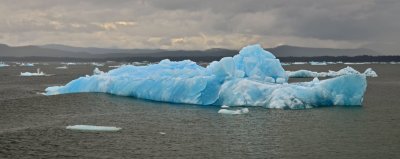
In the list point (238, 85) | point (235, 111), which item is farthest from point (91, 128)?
point (238, 85)

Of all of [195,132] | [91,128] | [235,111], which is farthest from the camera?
[235,111]

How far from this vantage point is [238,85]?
32.8 meters

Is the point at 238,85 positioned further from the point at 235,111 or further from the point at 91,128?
the point at 91,128

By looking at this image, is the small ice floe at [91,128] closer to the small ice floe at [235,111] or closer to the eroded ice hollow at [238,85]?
the small ice floe at [235,111]

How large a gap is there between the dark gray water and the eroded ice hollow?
118 cm

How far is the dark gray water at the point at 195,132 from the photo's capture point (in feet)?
60.9

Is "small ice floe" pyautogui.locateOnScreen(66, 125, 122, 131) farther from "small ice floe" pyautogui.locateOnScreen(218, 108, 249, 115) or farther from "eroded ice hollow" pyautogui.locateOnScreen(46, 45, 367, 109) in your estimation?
"eroded ice hollow" pyautogui.locateOnScreen(46, 45, 367, 109)

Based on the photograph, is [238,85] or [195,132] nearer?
[195,132]

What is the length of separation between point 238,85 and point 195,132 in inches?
415

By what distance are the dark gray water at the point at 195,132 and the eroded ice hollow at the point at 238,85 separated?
1.18m

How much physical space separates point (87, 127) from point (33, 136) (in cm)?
278

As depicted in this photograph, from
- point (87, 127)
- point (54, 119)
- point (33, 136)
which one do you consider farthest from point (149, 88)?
point (33, 136)

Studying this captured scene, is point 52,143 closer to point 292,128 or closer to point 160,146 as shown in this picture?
point 160,146

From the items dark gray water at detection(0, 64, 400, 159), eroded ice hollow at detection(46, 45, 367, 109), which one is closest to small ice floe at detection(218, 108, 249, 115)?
dark gray water at detection(0, 64, 400, 159)
